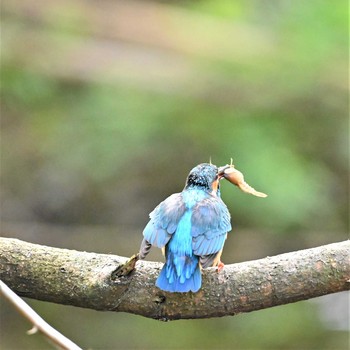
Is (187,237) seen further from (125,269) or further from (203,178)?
A: (203,178)

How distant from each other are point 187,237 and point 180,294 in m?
0.17

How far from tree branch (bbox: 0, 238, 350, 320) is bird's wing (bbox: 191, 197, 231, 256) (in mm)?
106

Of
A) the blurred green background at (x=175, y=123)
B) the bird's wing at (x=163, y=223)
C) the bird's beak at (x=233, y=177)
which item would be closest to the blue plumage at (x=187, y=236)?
the bird's wing at (x=163, y=223)

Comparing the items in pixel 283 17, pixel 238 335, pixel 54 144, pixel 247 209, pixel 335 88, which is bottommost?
pixel 238 335

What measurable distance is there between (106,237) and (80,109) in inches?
39.9

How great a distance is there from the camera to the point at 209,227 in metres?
2.42

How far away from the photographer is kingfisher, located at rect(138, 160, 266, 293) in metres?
2.24

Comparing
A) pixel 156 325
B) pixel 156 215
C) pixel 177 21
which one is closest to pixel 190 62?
pixel 177 21

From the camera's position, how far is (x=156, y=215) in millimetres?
2410

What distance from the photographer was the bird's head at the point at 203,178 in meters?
2.68

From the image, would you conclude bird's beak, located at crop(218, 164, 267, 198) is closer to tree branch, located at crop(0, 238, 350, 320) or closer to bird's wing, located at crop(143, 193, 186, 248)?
bird's wing, located at crop(143, 193, 186, 248)

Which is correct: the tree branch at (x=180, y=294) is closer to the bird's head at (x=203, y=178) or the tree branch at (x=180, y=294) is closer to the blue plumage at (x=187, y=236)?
the blue plumage at (x=187, y=236)

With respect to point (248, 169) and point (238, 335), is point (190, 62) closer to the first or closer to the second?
point (248, 169)

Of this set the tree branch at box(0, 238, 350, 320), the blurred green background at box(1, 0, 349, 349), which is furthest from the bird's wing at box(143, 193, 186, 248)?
the blurred green background at box(1, 0, 349, 349)
